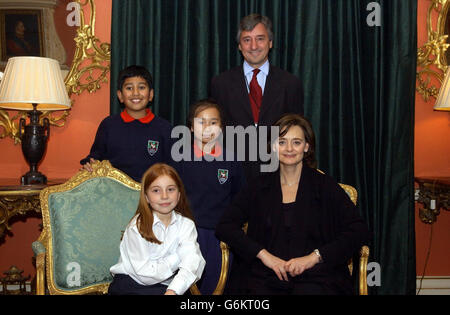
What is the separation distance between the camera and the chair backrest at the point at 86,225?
248 cm

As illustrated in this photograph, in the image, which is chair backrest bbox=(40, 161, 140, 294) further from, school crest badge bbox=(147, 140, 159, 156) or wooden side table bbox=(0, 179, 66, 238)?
wooden side table bbox=(0, 179, 66, 238)

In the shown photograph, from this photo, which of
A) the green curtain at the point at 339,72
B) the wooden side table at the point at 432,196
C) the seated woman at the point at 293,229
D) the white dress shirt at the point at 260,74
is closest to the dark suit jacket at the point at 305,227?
the seated woman at the point at 293,229

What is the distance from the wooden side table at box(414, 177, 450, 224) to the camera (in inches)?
135

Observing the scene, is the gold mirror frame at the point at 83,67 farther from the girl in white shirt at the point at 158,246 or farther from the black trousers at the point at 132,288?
the black trousers at the point at 132,288

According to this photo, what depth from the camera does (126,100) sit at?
302 centimetres

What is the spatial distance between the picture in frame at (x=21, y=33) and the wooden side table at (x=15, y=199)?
1.19 m

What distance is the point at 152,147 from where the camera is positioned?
3.03 metres

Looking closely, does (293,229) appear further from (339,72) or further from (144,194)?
(339,72)

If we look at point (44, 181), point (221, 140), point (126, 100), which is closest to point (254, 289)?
point (221, 140)

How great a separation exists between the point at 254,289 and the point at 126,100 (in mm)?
1564

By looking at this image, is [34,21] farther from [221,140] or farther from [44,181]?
[221,140]

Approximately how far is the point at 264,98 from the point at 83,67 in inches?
63.5

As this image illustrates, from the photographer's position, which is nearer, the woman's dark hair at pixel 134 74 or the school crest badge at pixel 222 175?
the school crest badge at pixel 222 175
